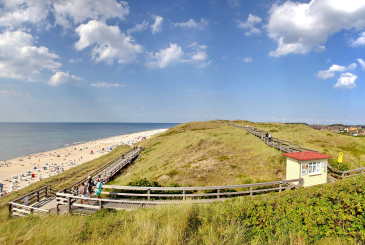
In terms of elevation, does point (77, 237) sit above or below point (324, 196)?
below

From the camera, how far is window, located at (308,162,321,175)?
41.6ft

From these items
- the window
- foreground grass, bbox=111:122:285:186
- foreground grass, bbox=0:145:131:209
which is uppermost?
the window

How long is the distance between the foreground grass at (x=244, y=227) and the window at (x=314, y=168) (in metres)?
7.06

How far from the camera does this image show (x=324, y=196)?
19.2 ft

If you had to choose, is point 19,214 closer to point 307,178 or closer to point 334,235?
point 334,235

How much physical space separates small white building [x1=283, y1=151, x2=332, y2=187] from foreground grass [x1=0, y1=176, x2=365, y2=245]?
257 inches

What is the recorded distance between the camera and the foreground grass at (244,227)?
4574 mm

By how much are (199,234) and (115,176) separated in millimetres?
20404

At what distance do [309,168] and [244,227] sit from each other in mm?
10730

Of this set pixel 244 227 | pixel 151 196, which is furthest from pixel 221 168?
pixel 244 227

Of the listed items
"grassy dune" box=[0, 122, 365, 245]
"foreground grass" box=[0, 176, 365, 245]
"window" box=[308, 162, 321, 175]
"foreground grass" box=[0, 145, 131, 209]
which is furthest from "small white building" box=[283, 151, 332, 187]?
"foreground grass" box=[0, 145, 131, 209]

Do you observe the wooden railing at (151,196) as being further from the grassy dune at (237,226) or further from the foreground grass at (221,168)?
the foreground grass at (221,168)

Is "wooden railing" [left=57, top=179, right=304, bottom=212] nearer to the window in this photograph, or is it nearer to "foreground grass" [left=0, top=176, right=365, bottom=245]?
the window

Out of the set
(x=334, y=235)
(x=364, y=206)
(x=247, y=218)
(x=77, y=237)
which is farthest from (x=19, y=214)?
(x=364, y=206)
